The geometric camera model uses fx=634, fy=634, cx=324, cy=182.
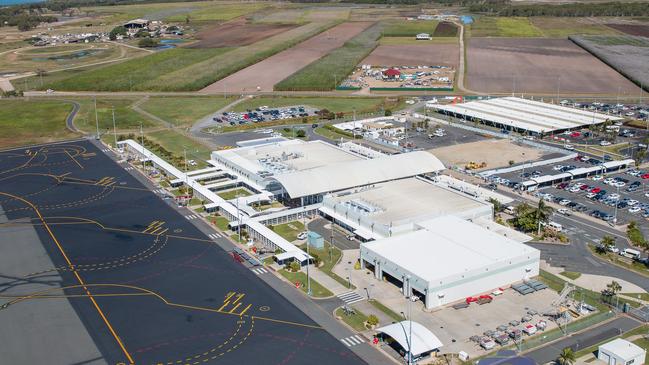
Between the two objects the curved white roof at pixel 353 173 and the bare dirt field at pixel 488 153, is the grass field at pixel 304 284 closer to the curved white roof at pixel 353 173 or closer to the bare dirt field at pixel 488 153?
the curved white roof at pixel 353 173

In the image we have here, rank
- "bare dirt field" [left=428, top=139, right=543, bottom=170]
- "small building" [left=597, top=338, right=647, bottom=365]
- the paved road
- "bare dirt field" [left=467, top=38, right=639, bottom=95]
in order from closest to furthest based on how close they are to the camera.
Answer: "small building" [left=597, top=338, right=647, bottom=365]
the paved road
"bare dirt field" [left=428, top=139, right=543, bottom=170]
"bare dirt field" [left=467, top=38, right=639, bottom=95]

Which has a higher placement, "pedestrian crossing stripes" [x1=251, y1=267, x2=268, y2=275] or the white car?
the white car

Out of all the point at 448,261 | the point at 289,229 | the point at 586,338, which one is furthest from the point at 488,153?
the point at 586,338

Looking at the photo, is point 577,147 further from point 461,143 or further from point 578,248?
point 578,248

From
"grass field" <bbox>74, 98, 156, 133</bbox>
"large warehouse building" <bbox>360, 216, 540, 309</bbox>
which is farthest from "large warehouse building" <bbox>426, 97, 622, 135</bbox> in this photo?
"grass field" <bbox>74, 98, 156, 133</bbox>

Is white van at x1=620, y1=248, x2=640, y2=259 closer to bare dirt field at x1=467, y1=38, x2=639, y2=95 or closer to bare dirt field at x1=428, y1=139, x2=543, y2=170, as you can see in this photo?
bare dirt field at x1=428, y1=139, x2=543, y2=170

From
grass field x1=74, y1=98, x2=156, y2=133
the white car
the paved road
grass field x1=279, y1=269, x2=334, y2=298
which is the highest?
grass field x1=74, y1=98, x2=156, y2=133

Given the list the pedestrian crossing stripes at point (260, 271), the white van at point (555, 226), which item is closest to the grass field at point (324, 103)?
the white van at point (555, 226)

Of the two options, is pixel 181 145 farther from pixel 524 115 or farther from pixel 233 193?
pixel 524 115
